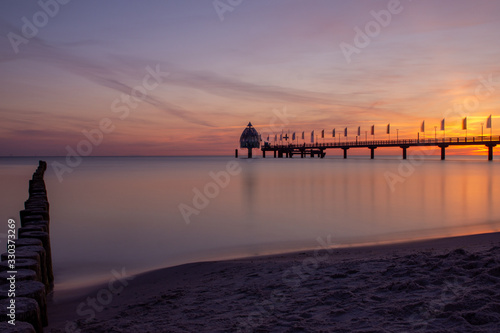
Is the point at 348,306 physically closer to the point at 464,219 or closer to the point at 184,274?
the point at 184,274

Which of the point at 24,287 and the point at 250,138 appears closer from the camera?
the point at 24,287

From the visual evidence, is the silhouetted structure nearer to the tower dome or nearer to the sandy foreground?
the tower dome

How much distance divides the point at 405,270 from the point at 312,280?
1.37 meters

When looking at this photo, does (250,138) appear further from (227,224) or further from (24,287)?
(24,287)

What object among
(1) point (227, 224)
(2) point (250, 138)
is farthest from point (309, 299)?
(2) point (250, 138)

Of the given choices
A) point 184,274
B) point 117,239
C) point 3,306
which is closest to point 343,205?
point 117,239

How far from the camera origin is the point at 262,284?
18.6 feet

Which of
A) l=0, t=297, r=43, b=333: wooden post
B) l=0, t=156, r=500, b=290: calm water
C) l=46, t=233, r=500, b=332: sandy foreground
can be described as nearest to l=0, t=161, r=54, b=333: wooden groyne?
l=0, t=297, r=43, b=333: wooden post

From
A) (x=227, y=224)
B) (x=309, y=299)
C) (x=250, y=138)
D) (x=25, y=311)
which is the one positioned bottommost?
(x=227, y=224)

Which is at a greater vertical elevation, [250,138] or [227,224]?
[250,138]

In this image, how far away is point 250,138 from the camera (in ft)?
516

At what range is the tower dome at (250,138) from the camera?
6186 inches

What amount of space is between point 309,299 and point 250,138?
15284 cm

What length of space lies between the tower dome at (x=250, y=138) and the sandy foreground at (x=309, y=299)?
5929 inches
